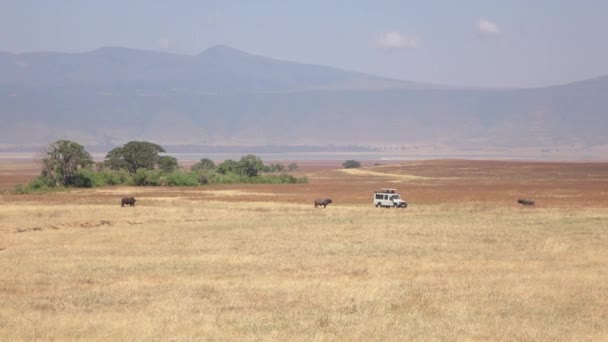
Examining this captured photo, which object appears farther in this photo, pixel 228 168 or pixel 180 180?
pixel 228 168

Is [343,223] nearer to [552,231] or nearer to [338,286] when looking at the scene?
[552,231]

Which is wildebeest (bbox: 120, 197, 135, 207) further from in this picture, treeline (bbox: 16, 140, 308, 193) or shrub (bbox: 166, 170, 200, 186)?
shrub (bbox: 166, 170, 200, 186)

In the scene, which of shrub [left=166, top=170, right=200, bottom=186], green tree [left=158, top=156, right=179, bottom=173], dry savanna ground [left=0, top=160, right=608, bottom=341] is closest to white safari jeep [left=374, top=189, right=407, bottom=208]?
dry savanna ground [left=0, top=160, right=608, bottom=341]

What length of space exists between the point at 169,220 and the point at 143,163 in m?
60.5

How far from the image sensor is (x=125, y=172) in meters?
94.0

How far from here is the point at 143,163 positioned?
341 ft

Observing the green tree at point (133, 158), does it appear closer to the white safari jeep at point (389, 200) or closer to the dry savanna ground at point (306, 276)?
the white safari jeep at point (389, 200)

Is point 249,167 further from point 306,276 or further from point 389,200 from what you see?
point 306,276

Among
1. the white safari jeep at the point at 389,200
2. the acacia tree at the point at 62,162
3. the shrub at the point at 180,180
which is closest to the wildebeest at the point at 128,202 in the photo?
the white safari jeep at the point at 389,200

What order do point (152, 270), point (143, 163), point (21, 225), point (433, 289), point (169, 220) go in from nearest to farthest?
point (433, 289) < point (152, 270) < point (21, 225) < point (169, 220) < point (143, 163)

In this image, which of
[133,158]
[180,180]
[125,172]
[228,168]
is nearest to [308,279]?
[180,180]

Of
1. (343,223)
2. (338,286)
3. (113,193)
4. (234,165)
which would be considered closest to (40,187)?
(113,193)

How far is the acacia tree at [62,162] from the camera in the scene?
83250mm

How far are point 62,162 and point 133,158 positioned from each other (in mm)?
20834
